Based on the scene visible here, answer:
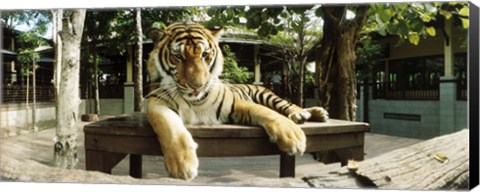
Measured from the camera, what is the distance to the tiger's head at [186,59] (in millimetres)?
4941

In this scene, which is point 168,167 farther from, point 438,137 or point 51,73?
point 438,137

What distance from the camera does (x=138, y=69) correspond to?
5.23 meters

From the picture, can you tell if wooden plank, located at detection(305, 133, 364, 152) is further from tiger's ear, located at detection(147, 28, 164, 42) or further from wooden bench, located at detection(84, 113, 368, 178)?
tiger's ear, located at detection(147, 28, 164, 42)

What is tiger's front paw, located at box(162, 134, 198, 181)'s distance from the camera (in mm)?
4832

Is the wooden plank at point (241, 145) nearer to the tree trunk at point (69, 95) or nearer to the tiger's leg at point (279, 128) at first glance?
the tiger's leg at point (279, 128)

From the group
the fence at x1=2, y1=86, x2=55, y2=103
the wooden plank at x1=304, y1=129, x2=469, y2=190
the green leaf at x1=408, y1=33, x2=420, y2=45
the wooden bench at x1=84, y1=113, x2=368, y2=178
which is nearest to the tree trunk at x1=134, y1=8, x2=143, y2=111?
the wooden bench at x1=84, y1=113, x2=368, y2=178

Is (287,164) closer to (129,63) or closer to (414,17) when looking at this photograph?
(414,17)

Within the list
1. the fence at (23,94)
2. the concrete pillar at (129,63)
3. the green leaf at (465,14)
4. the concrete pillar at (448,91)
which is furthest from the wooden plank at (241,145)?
the green leaf at (465,14)

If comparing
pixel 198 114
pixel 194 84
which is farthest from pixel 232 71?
pixel 198 114

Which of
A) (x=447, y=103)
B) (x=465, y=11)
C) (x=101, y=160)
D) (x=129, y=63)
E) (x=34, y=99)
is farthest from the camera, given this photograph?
(x=34, y=99)

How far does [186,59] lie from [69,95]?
1.32m

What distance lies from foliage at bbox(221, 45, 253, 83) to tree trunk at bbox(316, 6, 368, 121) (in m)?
0.66

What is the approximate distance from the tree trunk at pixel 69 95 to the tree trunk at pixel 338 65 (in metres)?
2.32

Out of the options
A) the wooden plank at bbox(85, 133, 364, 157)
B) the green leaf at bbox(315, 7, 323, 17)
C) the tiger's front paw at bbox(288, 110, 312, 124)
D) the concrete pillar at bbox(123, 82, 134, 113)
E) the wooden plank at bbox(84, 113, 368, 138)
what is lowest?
the wooden plank at bbox(85, 133, 364, 157)
